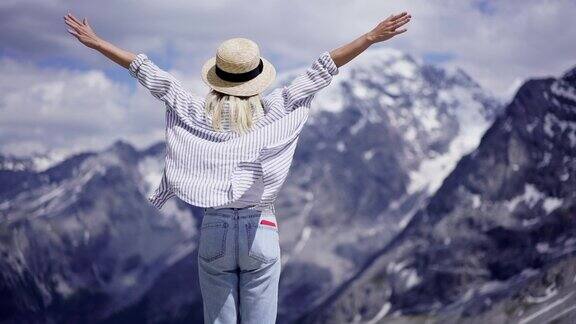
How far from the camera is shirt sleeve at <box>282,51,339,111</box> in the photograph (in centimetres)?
1080

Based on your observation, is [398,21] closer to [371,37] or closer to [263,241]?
[371,37]

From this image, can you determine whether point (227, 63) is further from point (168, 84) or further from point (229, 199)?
point (229, 199)

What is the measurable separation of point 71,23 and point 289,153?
347 centimetres

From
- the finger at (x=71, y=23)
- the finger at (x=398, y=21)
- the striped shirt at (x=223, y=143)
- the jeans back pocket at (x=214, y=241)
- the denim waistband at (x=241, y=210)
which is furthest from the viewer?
the finger at (x=71, y=23)

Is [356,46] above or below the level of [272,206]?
above

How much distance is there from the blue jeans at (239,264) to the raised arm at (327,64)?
1.47m

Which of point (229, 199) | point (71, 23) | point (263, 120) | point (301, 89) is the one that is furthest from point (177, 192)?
point (71, 23)

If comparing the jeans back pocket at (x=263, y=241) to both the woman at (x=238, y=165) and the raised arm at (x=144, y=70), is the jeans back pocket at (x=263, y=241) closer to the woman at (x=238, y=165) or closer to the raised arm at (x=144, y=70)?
the woman at (x=238, y=165)

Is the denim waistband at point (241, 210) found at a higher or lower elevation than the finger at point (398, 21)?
lower

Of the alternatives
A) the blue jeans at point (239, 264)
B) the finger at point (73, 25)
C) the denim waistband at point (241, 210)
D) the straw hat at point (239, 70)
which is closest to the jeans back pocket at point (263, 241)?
the blue jeans at point (239, 264)

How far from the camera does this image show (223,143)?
10367 millimetres

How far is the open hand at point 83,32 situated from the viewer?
11.4 meters

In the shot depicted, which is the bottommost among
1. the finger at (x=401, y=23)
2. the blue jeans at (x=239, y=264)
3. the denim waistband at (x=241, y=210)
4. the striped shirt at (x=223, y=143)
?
the blue jeans at (x=239, y=264)

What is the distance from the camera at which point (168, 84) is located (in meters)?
11.1
